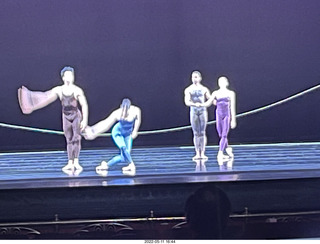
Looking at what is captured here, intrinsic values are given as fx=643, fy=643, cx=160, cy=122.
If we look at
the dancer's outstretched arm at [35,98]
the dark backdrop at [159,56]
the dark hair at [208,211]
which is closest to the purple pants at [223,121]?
the dark backdrop at [159,56]

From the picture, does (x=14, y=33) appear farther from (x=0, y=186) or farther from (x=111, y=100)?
(x=0, y=186)

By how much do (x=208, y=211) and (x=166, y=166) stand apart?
0.41 meters

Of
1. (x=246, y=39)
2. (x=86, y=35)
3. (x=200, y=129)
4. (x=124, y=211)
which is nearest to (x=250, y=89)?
(x=246, y=39)

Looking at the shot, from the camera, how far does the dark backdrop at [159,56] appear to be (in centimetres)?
307

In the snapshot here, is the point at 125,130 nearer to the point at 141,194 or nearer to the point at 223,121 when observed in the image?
the point at 141,194

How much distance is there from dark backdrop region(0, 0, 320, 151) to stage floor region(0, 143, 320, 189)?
0.31 feet

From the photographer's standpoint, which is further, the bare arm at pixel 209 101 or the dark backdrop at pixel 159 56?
the dark backdrop at pixel 159 56

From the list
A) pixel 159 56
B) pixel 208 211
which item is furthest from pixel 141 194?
pixel 159 56

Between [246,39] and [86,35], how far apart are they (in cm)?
78

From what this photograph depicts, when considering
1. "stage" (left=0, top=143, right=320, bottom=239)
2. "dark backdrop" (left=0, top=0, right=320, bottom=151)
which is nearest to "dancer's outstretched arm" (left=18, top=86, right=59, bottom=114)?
"dark backdrop" (left=0, top=0, right=320, bottom=151)

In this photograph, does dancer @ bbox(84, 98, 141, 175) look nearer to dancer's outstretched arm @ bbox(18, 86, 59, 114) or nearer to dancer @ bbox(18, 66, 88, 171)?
dancer @ bbox(18, 66, 88, 171)

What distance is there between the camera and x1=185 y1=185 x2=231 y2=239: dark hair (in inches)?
91.3

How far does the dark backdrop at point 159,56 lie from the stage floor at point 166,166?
10 cm

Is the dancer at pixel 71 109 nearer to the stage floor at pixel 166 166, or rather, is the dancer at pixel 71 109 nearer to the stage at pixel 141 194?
the stage floor at pixel 166 166
